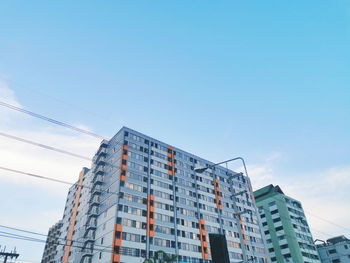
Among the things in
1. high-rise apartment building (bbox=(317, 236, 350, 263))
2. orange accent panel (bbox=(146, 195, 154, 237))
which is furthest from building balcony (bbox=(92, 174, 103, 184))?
high-rise apartment building (bbox=(317, 236, 350, 263))

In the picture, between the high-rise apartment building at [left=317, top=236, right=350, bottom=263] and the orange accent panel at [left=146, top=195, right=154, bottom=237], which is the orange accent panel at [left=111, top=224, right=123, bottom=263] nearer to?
the orange accent panel at [left=146, top=195, right=154, bottom=237]

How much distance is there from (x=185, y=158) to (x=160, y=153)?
32.2 ft

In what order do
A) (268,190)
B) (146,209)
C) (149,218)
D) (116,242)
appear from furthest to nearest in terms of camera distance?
(268,190)
(146,209)
(149,218)
(116,242)

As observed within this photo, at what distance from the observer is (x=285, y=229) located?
9131 centimetres

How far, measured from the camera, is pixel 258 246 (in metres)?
77.9

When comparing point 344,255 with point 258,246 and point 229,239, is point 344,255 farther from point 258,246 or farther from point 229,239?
point 229,239

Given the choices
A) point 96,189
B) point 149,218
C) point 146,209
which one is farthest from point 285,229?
point 96,189

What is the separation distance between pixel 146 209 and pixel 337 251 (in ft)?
265

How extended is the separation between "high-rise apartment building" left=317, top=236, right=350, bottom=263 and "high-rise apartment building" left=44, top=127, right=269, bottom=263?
39.0 metres

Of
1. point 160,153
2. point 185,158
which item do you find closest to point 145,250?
point 160,153

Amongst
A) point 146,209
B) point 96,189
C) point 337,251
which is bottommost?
point 337,251

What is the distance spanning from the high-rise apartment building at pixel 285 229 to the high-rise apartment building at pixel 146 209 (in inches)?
568

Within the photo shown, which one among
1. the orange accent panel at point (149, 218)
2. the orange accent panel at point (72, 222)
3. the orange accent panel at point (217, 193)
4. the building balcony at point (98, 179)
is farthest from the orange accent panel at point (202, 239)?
the orange accent panel at point (72, 222)

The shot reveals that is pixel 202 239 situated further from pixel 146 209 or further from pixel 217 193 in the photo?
pixel 146 209
